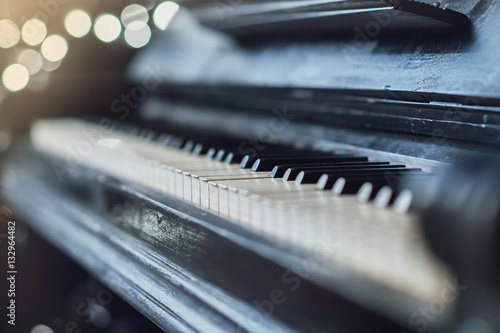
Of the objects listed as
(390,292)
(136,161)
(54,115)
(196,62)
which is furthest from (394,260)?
(54,115)

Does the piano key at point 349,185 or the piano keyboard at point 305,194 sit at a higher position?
the piano key at point 349,185

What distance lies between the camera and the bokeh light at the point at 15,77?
2512mm

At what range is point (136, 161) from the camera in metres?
1.25

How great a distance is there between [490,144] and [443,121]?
13 centimetres

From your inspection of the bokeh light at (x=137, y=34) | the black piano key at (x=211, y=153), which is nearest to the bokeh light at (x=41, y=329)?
the black piano key at (x=211, y=153)

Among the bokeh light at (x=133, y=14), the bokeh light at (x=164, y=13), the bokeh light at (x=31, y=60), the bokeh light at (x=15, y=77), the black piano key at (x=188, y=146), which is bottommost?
the bokeh light at (x=15, y=77)

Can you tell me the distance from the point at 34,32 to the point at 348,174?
97.8 inches

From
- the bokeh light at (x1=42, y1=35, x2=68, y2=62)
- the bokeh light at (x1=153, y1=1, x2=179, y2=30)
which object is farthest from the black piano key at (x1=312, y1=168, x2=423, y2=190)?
the bokeh light at (x1=42, y1=35, x2=68, y2=62)

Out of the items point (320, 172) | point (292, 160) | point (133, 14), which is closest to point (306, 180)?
point (320, 172)

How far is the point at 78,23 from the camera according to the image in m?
2.65

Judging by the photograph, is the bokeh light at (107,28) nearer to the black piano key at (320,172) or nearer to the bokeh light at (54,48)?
the bokeh light at (54,48)

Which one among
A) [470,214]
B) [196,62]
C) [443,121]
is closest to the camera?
[470,214]

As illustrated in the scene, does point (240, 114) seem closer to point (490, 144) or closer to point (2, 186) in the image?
point (490, 144)

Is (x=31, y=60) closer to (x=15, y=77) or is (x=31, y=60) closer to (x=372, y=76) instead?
(x=15, y=77)
